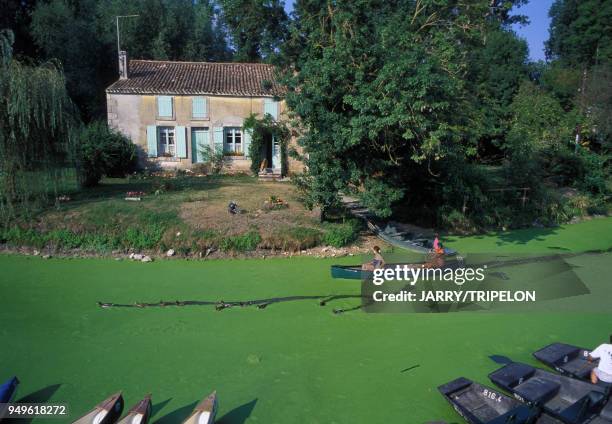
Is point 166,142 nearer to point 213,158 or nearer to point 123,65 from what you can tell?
point 213,158

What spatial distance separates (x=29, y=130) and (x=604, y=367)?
47.8ft

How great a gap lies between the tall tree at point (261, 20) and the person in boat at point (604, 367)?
11.7 metres

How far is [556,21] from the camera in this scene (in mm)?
44031

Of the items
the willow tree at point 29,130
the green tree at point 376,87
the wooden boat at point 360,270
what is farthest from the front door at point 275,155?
the wooden boat at point 360,270

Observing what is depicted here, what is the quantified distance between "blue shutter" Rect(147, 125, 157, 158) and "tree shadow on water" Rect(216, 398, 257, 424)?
1916 centimetres

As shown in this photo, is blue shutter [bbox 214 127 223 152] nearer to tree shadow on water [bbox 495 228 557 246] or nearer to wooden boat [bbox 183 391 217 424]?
tree shadow on water [bbox 495 228 557 246]

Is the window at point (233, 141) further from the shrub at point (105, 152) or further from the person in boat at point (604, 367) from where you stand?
the person in boat at point (604, 367)

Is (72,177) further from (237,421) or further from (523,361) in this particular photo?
(523,361)

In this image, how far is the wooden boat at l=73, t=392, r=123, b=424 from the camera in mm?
5707

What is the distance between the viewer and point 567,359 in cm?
747

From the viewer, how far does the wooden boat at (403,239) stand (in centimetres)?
1413

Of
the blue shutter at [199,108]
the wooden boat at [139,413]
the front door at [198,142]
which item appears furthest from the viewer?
the front door at [198,142]

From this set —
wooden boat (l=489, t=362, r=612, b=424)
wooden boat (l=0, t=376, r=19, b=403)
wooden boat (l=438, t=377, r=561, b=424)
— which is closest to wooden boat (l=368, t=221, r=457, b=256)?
wooden boat (l=489, t=362, r=612, b=424)

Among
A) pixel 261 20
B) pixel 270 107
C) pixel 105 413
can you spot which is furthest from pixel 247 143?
pixel 105 413
